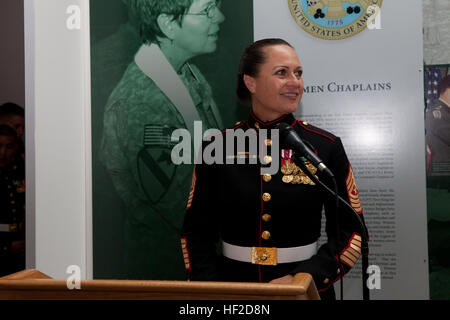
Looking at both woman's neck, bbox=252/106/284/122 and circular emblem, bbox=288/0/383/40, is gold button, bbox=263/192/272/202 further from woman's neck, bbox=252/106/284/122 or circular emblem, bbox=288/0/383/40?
circular emblem, bbox=288/0/383/40

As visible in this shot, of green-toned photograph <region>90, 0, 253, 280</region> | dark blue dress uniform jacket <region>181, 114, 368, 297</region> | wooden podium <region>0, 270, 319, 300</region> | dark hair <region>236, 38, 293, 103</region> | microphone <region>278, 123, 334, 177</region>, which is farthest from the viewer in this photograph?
green-toned photograph <region>90, 0, 253, 280</region>

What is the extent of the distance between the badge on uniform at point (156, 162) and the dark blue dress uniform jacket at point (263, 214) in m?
0.62

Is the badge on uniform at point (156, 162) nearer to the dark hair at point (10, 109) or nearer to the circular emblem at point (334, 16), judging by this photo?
the dark hair at point (10, 109)

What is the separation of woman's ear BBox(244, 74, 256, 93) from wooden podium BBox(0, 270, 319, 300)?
947 mm

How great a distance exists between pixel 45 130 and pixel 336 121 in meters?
1.47

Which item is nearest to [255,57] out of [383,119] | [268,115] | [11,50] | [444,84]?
[268,115]

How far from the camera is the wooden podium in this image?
Answer: 779 millimetres

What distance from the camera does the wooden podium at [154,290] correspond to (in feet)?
2.56

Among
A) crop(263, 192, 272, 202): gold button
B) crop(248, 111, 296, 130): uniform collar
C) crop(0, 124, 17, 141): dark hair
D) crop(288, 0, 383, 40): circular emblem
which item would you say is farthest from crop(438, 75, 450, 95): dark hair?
crop(0, 124, 17, 141): dark hair

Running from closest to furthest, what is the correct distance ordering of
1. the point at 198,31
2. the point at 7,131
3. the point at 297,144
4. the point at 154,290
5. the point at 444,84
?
1. the point at 154,290
2. the point at 297,144
3. the point at 444,84
4. the point at 198,31
5. the point at 7,131

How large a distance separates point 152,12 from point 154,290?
1804 millimetres

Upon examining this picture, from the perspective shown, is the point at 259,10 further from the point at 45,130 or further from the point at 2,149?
the point at 2,149

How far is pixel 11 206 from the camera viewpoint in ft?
7.72

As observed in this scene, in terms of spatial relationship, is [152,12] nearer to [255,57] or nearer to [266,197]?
[255,57]
